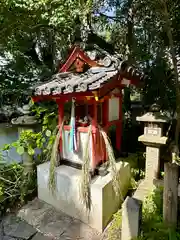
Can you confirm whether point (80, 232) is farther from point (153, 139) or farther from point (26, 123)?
point (26, 123)

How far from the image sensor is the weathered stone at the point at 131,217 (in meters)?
2.11

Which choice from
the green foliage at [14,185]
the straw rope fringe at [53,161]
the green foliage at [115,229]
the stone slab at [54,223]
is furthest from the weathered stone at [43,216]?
the green foliage at [115,229]

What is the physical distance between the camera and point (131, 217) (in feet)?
7.04

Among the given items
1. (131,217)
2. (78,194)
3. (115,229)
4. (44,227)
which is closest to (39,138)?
(78,194)

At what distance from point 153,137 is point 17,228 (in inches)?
114

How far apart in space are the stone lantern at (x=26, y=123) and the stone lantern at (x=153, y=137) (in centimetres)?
219

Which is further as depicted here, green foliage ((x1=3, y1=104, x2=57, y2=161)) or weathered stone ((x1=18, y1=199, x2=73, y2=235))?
green foliage ((x1=3, y1=104, x2=57, y2=161))

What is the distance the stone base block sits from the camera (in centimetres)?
307

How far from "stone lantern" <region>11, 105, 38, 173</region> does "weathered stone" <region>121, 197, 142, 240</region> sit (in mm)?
2604

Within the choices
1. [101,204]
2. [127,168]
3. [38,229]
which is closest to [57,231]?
[38,229]

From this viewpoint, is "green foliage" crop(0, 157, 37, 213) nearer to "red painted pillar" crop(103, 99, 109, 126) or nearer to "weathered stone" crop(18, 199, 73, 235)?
"weathered stone" crop(18, 199, 73, 235)

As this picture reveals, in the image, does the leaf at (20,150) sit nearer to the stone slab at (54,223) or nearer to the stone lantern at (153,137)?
the stone slab at (54,223)

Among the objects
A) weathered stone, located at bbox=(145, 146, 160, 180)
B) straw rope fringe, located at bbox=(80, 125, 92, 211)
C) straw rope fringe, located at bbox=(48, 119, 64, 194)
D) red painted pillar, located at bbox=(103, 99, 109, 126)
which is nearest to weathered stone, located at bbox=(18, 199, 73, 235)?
straw rope fringe, located at bbox=(48, 119, 64, 194)

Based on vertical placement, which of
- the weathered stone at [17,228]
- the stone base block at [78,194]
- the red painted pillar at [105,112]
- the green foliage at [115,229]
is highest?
the red painted pillar at [105,112]
